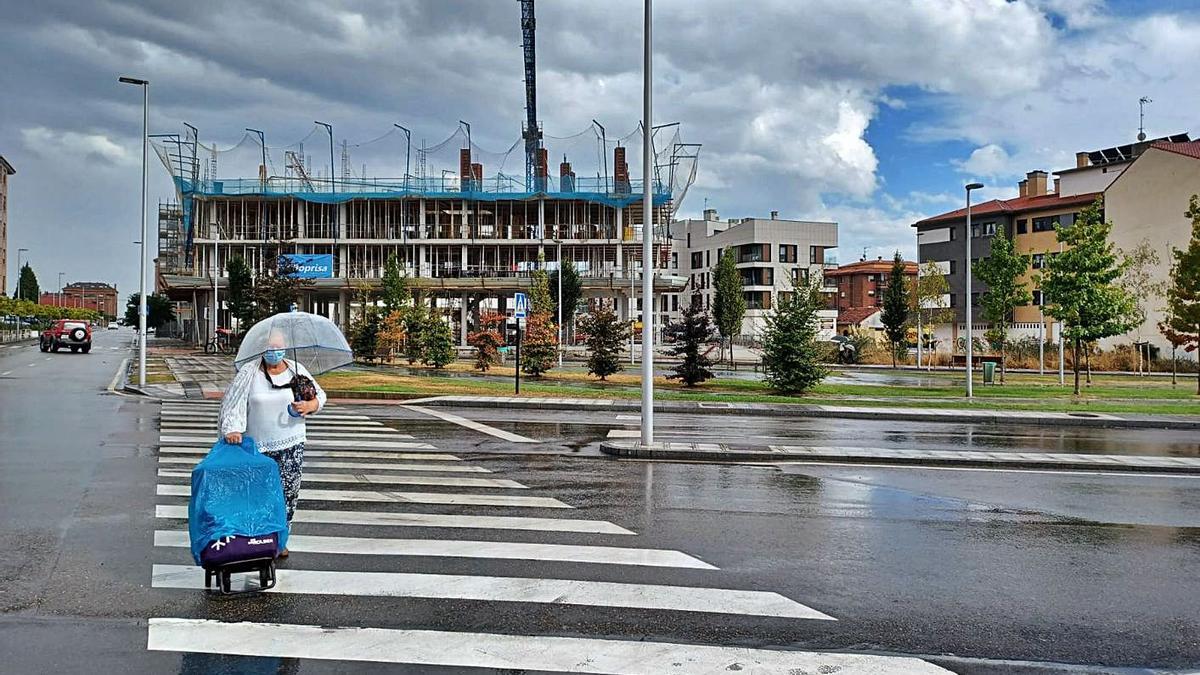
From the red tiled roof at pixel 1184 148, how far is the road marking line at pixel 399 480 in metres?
55.2

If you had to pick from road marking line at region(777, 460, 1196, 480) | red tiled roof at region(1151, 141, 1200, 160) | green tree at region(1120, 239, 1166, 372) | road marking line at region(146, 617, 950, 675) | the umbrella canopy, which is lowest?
road marking line at region(777, 460, 1196, 480)

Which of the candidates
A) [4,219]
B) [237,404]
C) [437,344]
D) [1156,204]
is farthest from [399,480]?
[4,219]

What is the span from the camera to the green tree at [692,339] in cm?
3055

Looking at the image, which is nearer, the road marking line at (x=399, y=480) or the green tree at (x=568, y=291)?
the road marking line at (x=399, y=480)

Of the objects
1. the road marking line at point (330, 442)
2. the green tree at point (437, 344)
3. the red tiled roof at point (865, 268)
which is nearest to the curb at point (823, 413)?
the road marking line at point (330, 442)

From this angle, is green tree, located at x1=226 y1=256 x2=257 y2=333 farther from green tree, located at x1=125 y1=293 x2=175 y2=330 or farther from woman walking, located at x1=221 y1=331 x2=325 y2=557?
green tree, located at x1=125 y1=293 x2=175 y2=330

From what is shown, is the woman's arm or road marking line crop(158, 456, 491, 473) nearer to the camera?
the woman's arm

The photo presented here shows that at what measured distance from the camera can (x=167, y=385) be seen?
28.2 meters

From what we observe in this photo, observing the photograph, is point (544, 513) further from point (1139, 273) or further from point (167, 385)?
point (1139, 273)

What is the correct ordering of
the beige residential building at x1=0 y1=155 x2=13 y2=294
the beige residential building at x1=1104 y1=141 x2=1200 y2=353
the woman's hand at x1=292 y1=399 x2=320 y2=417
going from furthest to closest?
the beige residential building at x1=0 y1=155 x2=13 y2=294, the beige residential building at x1=1104 y1=141 x2=1200 y2=353, the woman's hand at x1=292 y1=399 x2=320 y2=417

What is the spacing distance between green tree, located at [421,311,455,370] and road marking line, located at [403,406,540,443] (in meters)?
17.7

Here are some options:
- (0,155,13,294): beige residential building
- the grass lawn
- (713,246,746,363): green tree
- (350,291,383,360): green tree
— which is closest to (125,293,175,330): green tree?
(0,155,13,294): beige residential building

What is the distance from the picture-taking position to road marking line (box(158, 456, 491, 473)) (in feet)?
39.5

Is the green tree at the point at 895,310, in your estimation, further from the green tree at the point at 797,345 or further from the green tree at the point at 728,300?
the green tree at the point at 797,345
